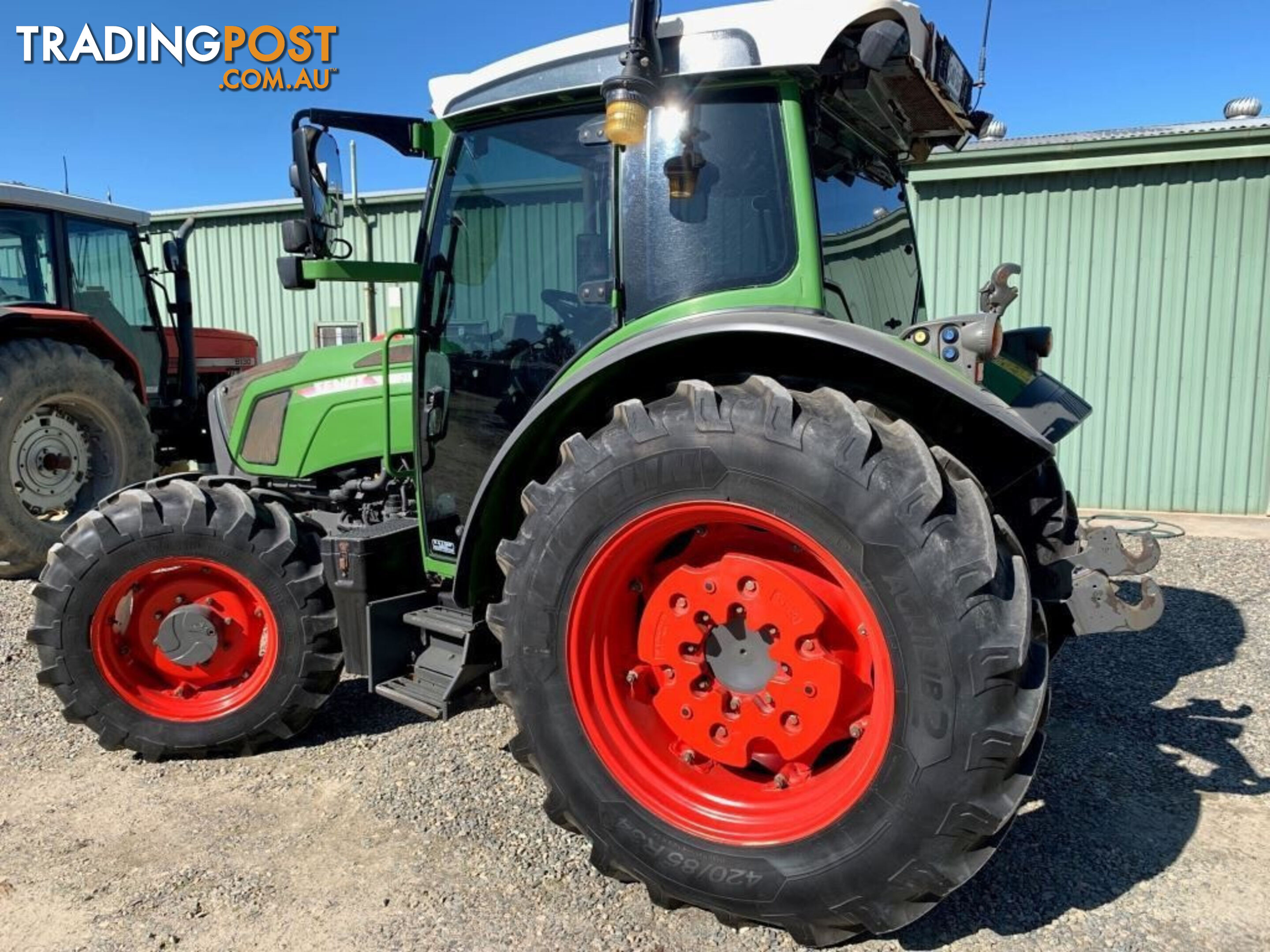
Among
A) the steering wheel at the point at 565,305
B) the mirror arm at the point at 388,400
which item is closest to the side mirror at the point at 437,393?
the mirror arm at the point at 388,400

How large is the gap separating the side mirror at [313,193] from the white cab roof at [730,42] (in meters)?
0.60

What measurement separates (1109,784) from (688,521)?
1.85m

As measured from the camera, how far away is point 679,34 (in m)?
2.31

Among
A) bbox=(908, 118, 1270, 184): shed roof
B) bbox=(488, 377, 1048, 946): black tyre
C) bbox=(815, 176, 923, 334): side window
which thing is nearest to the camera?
bbox=(488, 377, 1048, 946): black tyre

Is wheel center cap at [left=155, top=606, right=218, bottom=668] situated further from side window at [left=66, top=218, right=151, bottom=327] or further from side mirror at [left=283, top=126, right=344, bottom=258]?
side window at [left=66, top=218, right=151, bottom=327]

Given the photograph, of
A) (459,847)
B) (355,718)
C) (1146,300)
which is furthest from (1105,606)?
(1146,300)

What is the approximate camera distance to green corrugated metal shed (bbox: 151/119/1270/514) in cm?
721

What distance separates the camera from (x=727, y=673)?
2289 millimetres

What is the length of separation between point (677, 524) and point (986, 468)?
89 centimetres

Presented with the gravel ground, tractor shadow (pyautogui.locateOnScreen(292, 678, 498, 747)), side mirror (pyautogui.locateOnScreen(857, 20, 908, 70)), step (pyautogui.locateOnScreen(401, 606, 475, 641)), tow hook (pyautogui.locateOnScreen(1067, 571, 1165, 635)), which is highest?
side mirror (pyautogui.locateOnScreen(857, 20, 908, 70))

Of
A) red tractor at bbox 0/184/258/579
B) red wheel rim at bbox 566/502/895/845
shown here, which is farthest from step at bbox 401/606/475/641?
red tractor at bbox 0/184/258/579

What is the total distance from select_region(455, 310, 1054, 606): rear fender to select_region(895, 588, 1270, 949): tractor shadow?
1.07m

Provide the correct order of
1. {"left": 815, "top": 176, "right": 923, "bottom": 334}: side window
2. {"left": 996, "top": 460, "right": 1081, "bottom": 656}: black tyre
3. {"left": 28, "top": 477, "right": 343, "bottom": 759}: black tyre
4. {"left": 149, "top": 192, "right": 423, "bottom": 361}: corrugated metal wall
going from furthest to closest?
{"left": 149, "top": 192, "right": 423, "bottom": 361}: corrugated metal wall → {"left": 28, "top": 477, "right": 343, "bottom": 759}: black tyre → {"left": 996, "top": 460, "right": 1081, "bottom": 656}: black tyre → {"left": 815, "top": 176, "right": 923, "bottom": 334}: side window

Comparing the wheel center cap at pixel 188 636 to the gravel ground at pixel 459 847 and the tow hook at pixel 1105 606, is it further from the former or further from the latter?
the tow hook at pixel 1105 606
